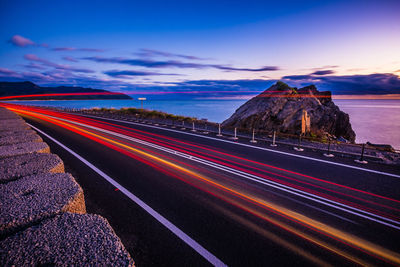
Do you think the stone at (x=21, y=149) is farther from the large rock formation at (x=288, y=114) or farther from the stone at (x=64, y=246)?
the large rock formation at (x=288, y=114)

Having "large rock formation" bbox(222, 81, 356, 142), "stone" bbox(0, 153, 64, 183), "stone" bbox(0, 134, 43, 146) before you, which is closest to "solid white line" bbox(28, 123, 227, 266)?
"stone" bbox(0, 153, 64, 183)

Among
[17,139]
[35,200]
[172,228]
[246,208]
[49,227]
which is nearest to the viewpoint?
[49,227]

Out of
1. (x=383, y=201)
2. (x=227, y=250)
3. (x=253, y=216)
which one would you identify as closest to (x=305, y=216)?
(x=253, y=216)

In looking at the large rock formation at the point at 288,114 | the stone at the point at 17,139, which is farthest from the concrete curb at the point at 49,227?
the large rock formation at the point at 288,114

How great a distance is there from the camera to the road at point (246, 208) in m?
4.04

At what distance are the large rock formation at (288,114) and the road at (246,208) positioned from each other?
28.2 ft

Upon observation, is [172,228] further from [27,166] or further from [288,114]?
[288,114]

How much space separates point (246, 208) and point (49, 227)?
15.4 feet

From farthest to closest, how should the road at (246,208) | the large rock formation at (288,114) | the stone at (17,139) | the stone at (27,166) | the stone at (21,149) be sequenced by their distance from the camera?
the large rock formation at (288,114), the stone at (17,139), the stone at (21,149), the stone at (27,166), the road at (246,208)

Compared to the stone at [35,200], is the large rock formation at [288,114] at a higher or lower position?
higher

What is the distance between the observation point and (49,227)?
319 centimetres

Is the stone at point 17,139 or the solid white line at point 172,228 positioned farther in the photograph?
the stone at point 17,139

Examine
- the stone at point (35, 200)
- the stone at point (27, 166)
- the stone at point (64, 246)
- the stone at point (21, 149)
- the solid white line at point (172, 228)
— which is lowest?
the solid white line at point (172, 228)

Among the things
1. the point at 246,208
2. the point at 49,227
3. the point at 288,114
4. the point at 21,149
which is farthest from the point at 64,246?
the point at 288,114
